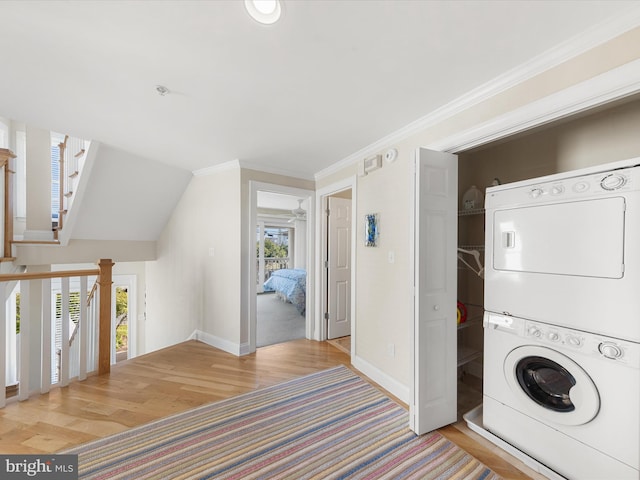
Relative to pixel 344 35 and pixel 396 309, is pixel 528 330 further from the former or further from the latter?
pixel 344 35

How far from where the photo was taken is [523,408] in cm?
170

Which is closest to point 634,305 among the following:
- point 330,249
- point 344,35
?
point 344,35

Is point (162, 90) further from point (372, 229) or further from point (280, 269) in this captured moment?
point (280, 269)

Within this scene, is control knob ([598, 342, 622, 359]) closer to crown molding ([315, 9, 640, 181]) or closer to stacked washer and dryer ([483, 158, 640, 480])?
stacked washer and dryer ([483, 158, 640, 480])

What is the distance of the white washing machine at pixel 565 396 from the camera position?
50.9 inches

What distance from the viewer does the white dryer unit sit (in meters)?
1.29

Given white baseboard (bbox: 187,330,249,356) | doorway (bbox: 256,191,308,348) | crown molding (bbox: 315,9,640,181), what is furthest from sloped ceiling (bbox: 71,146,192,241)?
crown molding (bbox: 315,9,640,181)

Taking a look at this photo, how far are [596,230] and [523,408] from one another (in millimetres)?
1163

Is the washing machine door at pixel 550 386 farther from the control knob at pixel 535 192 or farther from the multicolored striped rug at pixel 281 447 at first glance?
the control knob at pixel 535 192

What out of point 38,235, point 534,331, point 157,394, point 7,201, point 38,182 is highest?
point 38,182

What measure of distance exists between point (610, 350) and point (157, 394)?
318 cm

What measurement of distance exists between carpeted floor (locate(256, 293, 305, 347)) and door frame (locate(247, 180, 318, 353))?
1.23 feet

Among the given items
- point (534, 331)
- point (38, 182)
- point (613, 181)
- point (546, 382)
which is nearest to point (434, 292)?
point (534, 331)

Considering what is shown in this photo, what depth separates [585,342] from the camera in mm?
1416
